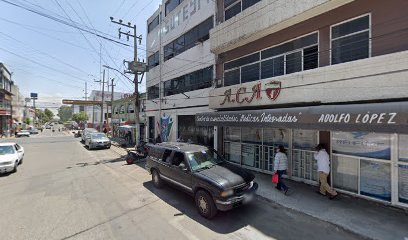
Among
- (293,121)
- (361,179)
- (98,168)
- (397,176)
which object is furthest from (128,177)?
(397,176)

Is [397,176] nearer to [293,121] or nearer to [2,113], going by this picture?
[293,121]

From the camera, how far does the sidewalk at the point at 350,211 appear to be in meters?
5.41

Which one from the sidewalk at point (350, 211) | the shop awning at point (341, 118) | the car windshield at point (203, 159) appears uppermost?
the shop awning at point (341, 118)

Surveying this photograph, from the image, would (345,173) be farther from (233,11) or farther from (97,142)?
(97,142)

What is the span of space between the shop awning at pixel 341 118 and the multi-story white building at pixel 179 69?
612cm

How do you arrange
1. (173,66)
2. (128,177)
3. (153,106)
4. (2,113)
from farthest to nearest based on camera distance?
(2,113) < (153,106) < (173,66) < (128,177)

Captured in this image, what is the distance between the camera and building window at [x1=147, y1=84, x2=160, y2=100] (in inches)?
855

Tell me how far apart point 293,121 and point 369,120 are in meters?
2.16

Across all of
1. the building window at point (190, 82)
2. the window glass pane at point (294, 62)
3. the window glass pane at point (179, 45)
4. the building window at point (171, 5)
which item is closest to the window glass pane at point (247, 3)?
the window glass pane at point (294, 62)

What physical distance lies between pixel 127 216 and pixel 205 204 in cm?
A: 225

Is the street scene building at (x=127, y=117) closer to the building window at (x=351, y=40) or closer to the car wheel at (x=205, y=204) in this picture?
the car wheel at (x=205, y=204)

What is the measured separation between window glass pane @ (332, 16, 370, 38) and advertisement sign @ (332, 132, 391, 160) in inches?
138

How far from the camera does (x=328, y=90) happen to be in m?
7.74

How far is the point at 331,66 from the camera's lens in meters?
7.62
